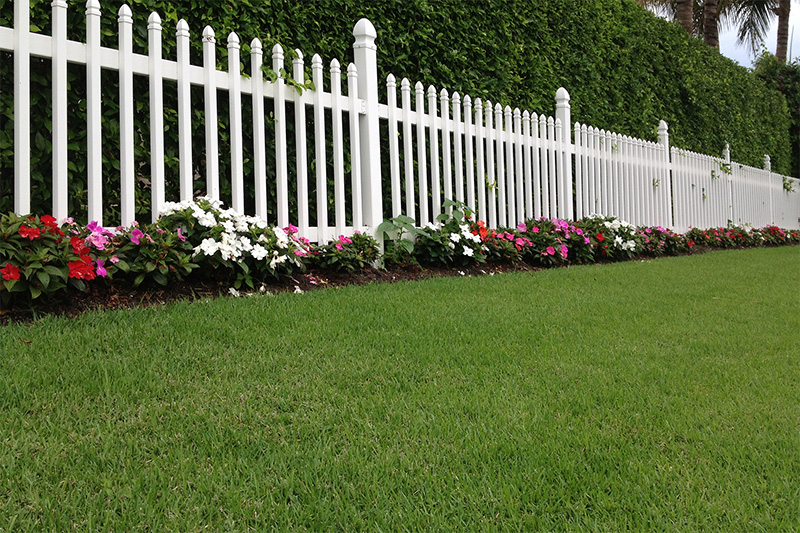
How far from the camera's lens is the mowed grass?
A: 1.25 meters

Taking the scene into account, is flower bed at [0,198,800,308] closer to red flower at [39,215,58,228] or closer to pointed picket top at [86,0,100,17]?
red flower at [39,215,58,228]

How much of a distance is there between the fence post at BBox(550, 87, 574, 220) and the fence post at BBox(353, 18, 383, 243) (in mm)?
2532

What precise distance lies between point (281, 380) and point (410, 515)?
848 millimetres

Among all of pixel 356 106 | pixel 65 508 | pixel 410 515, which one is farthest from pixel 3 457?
pixel 356 106

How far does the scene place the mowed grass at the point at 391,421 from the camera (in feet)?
4.11

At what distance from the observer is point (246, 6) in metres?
4.16

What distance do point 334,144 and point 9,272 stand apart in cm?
232

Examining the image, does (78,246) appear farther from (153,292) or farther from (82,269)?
(153,292)

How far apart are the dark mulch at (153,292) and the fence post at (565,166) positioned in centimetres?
273

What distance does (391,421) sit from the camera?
1.67 m

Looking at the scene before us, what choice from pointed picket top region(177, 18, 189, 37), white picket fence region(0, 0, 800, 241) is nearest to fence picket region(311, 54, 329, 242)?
white picket fence region(0, 0, 800, 241)

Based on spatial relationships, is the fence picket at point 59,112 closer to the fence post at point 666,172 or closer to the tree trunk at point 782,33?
the fence post at point 666,172

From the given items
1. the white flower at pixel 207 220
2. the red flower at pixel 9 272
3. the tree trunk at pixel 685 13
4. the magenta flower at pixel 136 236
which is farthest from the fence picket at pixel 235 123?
the tree trunk at pixel 685 13

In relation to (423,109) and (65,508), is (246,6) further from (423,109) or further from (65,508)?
(65,508)
